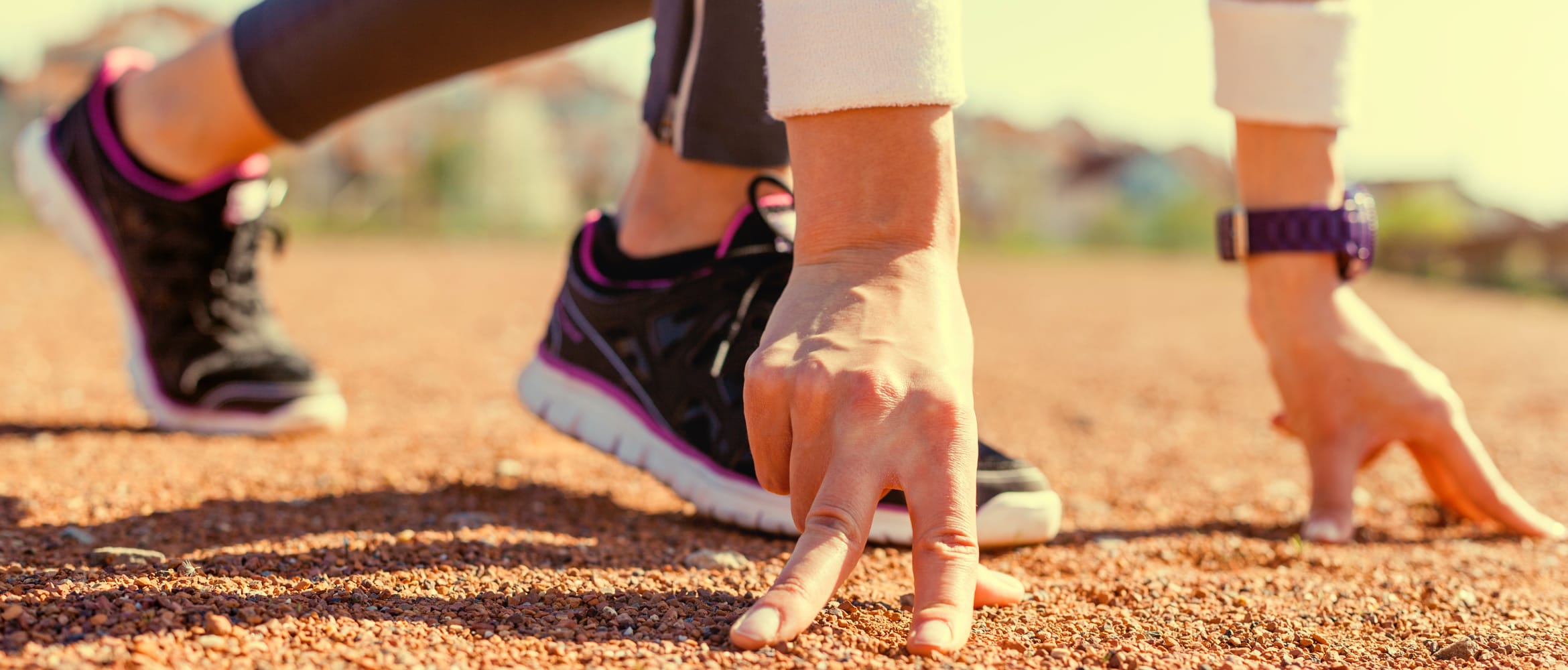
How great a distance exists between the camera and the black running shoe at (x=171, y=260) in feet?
5.95

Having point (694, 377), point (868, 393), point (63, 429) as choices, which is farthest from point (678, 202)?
point (63, 429)

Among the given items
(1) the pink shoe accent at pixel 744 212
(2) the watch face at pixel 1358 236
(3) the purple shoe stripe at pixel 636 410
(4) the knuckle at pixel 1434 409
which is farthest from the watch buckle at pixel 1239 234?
(3) the purple shoe stripe at pixel 636 410

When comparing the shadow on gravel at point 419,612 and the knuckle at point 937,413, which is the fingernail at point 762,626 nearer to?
the shadow on gravel at point 419,612

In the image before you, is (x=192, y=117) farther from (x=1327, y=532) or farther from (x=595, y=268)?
(x=1327, y=532)

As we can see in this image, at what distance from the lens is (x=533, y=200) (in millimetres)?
23422

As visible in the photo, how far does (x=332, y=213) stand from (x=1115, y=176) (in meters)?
28.1

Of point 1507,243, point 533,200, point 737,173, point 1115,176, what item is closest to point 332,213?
point 533,200

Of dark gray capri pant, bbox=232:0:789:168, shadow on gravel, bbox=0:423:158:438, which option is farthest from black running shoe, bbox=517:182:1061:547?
shadow on gravel, bbox=0:423:158:438

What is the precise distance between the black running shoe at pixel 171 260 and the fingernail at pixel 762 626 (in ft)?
4.45

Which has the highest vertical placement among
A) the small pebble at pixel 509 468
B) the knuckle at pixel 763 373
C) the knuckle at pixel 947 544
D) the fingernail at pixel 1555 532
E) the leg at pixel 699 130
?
the leg at pixel 699 130

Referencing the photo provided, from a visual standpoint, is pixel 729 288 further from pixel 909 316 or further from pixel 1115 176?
pixel 1115 176

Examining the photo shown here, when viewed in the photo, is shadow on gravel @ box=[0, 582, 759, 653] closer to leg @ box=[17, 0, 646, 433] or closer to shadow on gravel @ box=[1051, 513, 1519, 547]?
shadow on gravel @ box=[1051, 513, 1519, 547]

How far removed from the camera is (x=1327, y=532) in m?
1.44

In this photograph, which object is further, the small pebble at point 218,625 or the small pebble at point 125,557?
the small pebble at point 125,557
